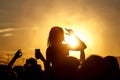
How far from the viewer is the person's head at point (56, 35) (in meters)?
7.36

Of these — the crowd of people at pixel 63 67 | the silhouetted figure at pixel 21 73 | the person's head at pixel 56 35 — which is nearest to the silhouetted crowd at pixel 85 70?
the crowd of people at pixel 63 67

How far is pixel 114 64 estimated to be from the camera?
562 centimetres

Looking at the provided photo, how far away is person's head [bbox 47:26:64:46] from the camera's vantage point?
736 cm

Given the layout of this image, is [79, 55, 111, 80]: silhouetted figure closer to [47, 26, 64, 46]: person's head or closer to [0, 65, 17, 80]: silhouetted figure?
[0, 65, 17, 80]: silhouetted figure

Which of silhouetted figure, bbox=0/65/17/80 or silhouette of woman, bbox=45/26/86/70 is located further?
silhouette of woman, bbox=45/26/86/70

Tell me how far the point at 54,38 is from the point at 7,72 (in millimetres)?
1978

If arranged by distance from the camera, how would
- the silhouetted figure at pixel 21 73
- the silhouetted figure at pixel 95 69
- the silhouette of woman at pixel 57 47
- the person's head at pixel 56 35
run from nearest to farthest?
→ 1. the silhouetted figure at pixel 95 69
2. the silhouetted figure at pixel 21 73
3. the silhouette of woman at pixel 57 47
4. the person's head at pixel 56 35

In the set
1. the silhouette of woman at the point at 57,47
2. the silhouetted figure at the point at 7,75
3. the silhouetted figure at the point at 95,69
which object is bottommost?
the silhouetted figure at the point at 7,75

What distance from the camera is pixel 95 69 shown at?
12.4ft

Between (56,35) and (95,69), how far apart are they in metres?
3.66

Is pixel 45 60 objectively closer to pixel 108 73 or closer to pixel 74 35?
pixel 74 35

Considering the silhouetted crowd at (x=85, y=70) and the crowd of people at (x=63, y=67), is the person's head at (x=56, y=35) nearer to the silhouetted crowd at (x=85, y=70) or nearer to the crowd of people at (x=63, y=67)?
the crowd of people at (x=63, y=67)

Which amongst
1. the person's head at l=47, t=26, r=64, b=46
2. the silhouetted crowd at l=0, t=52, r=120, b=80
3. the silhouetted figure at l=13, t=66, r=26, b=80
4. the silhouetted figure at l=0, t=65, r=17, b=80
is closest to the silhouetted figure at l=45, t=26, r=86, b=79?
the person's head at l=47, t=26, r=64, b=46

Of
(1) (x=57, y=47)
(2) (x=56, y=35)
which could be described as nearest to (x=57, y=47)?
(1) (x=57, y=47)
